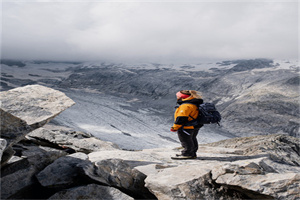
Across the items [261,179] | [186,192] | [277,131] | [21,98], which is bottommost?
[277,131]

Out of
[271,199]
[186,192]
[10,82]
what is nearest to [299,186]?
[271,199]

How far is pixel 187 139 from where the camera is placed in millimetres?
4590

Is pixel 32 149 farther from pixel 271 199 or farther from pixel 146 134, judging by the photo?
pixel 146 134

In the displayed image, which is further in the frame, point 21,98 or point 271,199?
point 21,98

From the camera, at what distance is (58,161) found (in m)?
3.67

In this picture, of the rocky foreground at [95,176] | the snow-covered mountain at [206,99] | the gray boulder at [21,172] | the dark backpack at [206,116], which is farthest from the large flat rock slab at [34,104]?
the snow-covered mountain at [206,99]

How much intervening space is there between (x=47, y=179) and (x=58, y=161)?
0.53 meters

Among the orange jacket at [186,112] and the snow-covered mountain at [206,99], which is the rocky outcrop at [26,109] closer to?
the orange jacket at [186,112]

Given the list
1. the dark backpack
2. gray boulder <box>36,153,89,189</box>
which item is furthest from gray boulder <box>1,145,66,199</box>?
the dark backpack

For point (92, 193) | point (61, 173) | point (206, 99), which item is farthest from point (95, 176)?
point (206, 99)

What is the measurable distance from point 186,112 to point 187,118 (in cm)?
13

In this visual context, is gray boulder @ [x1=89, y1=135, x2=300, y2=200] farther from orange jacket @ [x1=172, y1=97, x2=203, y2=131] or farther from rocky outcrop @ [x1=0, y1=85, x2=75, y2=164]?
rocky outcrop @ [x1=0, y1=85, x2=75, y2=164]

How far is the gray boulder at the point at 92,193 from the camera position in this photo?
116 inches

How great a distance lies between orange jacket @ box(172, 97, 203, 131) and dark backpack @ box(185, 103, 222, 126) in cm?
7
